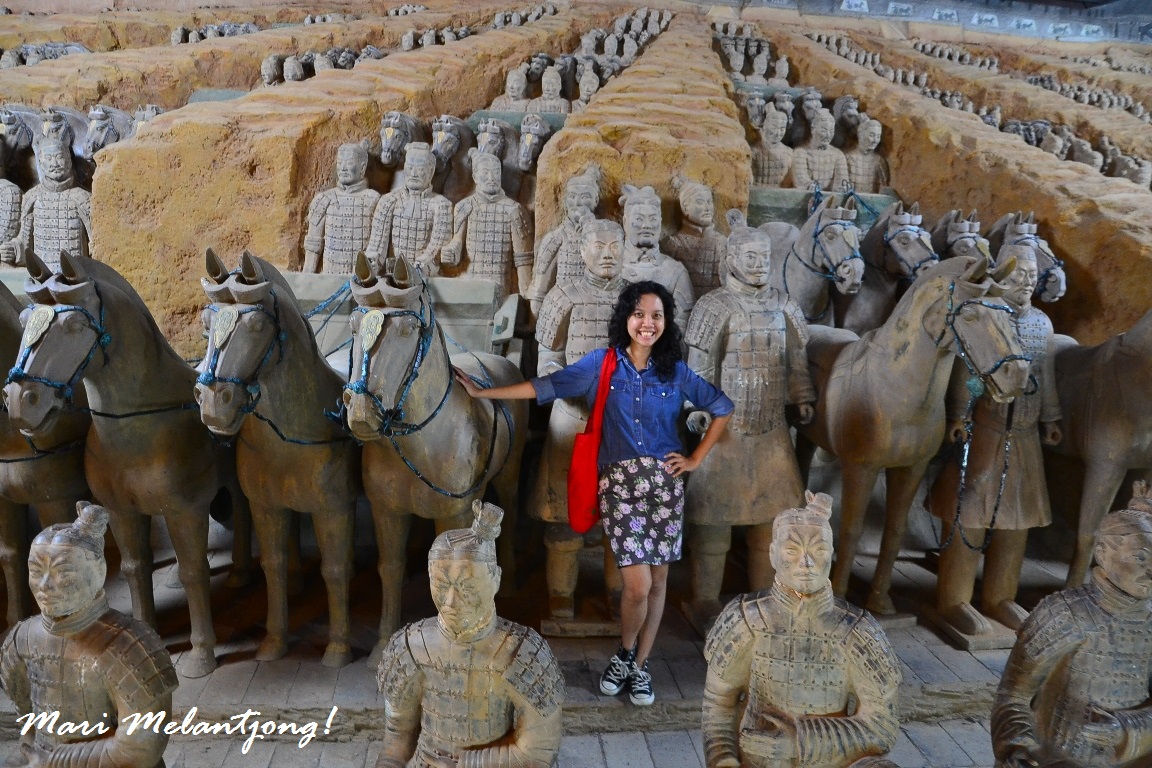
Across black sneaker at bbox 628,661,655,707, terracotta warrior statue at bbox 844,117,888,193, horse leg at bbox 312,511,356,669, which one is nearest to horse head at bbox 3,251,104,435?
horse leg at bbox 312,511,356,669

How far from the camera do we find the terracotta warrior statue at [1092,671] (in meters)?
2.26

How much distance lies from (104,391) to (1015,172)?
232 inches

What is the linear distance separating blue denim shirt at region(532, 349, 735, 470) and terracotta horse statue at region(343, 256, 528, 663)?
14.5 inches

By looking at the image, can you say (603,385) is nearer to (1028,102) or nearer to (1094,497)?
(1094,497)

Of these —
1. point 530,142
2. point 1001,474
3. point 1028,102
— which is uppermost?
point 1028,102

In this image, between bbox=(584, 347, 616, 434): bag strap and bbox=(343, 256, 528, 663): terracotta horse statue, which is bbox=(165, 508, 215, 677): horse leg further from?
bbox=(584, 347, 616, 434): bag strap

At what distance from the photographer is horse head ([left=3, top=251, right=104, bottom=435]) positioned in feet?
9.18

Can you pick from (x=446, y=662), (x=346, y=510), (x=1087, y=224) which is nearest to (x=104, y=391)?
(x=346, y=510)

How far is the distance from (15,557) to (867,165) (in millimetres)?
7576

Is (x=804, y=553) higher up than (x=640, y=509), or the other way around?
(x=804, y=553)

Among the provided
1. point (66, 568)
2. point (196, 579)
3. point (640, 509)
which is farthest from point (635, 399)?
point (196, 579)

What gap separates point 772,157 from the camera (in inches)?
315

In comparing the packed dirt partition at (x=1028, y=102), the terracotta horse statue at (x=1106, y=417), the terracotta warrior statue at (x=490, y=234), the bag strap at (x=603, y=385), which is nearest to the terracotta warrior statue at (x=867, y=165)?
the packed dirt partition at (x=1028, y=102)

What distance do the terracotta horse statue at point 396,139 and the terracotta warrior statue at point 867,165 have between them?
440cm
